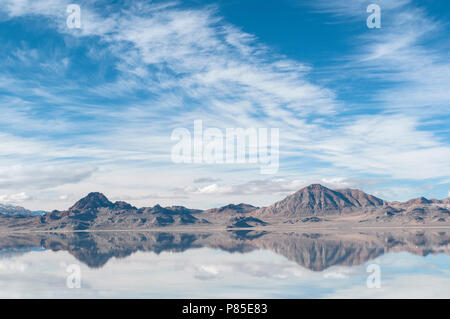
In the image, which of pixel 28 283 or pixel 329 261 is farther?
pixel 329 261

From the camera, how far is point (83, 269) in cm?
9512

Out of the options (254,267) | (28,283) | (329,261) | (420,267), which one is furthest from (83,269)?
(420,267)

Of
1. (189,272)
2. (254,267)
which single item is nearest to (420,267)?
(254,267)

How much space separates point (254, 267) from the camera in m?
94.1

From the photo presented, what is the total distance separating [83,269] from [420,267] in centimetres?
7729

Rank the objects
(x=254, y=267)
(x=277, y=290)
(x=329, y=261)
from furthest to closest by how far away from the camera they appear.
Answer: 1. (x=329, y=261)
2. (x=254, y=267)
3. (x=277, y=290)
